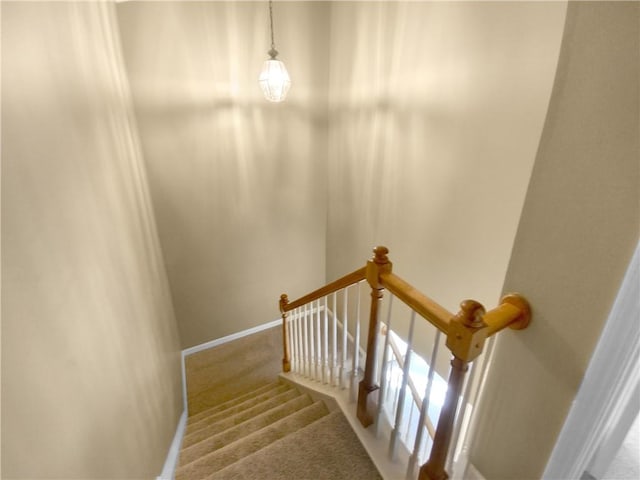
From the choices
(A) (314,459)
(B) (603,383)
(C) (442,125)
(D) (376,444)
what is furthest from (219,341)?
(B) (603,383)

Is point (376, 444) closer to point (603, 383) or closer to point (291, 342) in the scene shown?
point (603, 383)

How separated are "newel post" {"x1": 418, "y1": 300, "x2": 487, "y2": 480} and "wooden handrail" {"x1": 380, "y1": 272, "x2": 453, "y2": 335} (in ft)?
0.14

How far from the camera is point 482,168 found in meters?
1.95

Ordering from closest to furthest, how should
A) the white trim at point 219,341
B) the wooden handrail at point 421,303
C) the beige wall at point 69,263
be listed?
the beige wall at point 69,263
the wooden handrail at point 421,303
the white trim at point 219,341

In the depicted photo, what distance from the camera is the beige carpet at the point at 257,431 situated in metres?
1.48

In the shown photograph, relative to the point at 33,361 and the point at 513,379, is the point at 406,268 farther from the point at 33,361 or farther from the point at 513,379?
the point at 33,361

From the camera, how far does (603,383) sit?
2.63 feet

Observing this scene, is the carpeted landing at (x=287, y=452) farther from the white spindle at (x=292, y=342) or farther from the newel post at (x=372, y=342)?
the white spindle at (x=292, y=342)

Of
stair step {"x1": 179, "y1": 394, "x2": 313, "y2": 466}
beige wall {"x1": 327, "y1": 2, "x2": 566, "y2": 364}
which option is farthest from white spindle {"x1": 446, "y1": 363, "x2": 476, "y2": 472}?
stair step {"x1": 179, "y1": 394, "x2": 313, "y2": 466}

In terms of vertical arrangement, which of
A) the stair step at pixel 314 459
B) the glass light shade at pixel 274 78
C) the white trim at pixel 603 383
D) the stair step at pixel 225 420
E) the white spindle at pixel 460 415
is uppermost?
the glass light shade at pixel 274 78

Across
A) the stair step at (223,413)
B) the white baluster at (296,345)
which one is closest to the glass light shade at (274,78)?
the white baluster at (296,345)

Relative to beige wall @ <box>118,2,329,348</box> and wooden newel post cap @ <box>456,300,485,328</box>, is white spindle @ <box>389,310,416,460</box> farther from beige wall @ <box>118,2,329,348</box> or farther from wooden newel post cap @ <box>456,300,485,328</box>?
beige wall @ <box>118,2,329,348</box>

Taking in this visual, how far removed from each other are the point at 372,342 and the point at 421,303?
444 mm

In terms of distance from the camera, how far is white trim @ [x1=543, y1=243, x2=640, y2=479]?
0.73 metres
